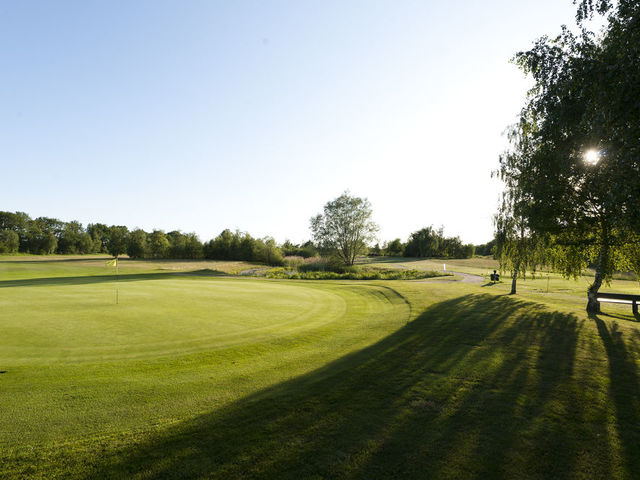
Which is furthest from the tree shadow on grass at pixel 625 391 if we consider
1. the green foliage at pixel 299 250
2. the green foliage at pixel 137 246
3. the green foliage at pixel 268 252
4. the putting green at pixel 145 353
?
the green foliage at pixel 137 246

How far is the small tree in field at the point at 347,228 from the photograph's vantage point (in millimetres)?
53500

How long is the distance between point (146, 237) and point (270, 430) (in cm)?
8500

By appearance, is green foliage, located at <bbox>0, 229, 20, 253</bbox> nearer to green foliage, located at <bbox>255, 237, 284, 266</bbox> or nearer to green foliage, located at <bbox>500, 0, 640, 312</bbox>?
green foliage, located at <bbox>255, 237, 284, 266</bbox>

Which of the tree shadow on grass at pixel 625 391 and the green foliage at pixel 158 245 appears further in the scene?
the green foliage at pixel 158 245

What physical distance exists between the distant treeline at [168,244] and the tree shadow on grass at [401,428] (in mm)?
50146

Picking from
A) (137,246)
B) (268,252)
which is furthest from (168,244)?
(268,252)

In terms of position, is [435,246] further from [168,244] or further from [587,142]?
[587,142]

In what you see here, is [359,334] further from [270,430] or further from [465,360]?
[270,430]

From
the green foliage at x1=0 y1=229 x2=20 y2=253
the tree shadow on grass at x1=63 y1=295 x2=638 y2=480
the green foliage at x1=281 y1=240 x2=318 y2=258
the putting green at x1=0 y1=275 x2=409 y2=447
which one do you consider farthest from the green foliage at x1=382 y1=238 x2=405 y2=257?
the green foliage at x1=0 y1=229 x2=20 y2=253

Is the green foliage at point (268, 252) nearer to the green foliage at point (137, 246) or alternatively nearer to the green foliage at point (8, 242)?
the green foliage at point (137, 246)

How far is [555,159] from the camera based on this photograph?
12445 millimetres

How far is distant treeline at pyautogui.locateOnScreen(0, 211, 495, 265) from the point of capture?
71688 mm

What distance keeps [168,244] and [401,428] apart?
80.1 metres

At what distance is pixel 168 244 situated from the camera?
74.2 m
